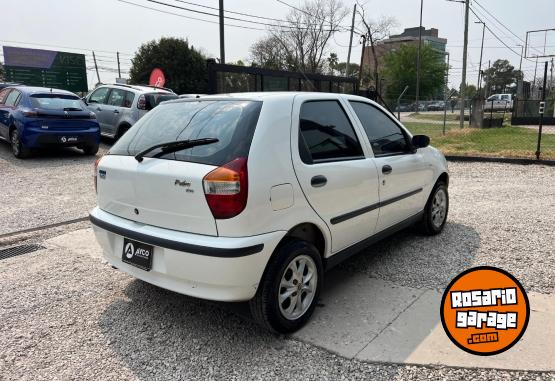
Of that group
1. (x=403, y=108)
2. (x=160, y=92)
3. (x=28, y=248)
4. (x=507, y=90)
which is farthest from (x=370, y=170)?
(x=507, y=90)

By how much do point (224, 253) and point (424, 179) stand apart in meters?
2.77

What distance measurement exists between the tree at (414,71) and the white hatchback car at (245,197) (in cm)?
6620

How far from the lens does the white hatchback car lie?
8.71 feet

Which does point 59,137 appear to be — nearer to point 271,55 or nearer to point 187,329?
point 187,329

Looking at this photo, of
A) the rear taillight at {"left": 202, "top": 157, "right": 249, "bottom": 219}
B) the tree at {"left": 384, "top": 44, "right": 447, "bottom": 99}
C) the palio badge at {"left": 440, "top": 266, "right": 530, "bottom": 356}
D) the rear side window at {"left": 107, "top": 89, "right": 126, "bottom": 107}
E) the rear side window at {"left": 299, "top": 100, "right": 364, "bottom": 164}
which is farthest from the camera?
the tree at {"left": 384, "top": 44, "right": 447, "bottom": 99}

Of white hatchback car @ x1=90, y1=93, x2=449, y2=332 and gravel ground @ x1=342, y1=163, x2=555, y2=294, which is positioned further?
gravel ground @ x1=342, y1=163, x2=555, y2=294

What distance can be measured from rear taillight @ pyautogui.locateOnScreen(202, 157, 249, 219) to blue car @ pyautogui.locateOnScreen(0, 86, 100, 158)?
8.53 metres

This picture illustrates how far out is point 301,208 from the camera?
2953 millimetres

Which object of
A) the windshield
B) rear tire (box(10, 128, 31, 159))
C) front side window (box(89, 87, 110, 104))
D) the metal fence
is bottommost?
rear tire (box(10, 128, 31, 159))

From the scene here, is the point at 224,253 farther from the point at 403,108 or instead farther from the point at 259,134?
the point at 403,108

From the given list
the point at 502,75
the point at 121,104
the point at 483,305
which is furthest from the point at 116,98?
the point at 502,75

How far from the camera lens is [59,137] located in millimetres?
9891

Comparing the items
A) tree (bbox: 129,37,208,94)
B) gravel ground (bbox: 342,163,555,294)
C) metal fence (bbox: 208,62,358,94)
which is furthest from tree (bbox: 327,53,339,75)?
gravel ground (bbox: 342,163,555,294)

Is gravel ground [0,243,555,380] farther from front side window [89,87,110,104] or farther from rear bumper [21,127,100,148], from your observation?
front side window [89,87,110,104]
